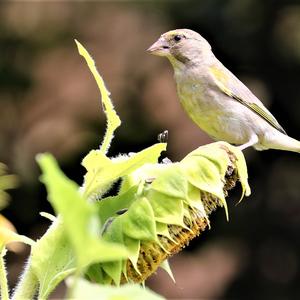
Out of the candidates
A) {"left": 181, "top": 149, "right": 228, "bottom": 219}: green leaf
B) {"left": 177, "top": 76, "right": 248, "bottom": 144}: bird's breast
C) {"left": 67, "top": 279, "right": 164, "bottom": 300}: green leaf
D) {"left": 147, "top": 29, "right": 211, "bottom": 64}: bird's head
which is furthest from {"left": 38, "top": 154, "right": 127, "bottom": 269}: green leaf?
{"left": 147, "top": 29, "right": 211, "bottom": 64}: bird's head

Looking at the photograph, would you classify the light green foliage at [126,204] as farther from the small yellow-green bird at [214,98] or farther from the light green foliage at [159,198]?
the small yellow-green bird at [214,98]

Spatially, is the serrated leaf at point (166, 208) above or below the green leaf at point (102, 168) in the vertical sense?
below

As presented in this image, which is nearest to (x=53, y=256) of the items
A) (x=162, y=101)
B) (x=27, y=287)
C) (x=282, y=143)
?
(x=27, y=287)

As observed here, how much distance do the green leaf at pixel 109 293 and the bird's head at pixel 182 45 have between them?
68.7 inches

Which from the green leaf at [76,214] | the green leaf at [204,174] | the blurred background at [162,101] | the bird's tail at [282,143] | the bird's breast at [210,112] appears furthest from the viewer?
the blurred background at [162,101]

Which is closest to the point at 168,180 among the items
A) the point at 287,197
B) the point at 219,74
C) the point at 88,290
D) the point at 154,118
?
the point at 88,290

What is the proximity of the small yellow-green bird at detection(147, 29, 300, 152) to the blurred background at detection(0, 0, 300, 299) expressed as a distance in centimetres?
239

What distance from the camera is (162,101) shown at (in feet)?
16.0

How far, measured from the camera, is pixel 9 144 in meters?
4.82

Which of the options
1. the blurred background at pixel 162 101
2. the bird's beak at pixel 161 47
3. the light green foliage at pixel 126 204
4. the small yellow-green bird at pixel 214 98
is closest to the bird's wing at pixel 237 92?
the small yellow-green bird at pixel 214 98

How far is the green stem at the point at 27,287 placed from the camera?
0.85 meters

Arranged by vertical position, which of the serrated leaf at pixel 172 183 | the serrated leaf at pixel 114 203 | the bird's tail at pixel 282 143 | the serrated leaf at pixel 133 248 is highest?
the serrated leaf at pixel 172 183

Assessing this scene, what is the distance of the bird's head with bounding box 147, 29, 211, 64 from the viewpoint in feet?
7.60

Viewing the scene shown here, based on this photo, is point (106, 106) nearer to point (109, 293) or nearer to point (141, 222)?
point (141, 222)
